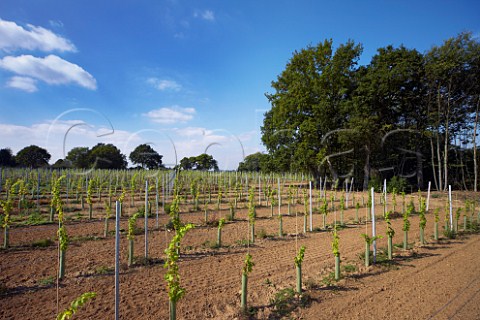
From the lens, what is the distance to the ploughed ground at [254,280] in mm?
3699

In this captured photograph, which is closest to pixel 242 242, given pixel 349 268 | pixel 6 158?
pixel 349 268

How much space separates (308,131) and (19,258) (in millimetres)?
21083

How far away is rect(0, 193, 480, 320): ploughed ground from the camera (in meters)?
3.70

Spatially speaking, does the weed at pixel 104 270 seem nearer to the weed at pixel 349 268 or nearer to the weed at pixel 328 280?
the weed at pixel 328 280

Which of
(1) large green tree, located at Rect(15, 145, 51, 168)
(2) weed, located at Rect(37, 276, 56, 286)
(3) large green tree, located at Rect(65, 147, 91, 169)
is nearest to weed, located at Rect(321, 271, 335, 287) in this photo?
(2) weed, located at Rect(37, 276, 56, 286)

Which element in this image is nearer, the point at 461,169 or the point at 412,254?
the point at 412,254

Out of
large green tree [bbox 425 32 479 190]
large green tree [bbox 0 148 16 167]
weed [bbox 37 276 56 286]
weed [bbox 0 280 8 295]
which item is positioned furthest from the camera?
large green tree [bbox 0 148 16 167]

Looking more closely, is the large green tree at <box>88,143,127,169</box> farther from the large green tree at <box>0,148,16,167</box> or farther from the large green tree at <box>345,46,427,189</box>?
the large green tree at <box>345,46,427,189</box>

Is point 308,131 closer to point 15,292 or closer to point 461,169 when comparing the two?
point 461,169

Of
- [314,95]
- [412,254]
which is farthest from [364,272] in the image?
[314,95]

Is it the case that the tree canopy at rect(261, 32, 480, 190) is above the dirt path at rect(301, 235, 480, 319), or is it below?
above

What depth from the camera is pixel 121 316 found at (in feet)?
11.6

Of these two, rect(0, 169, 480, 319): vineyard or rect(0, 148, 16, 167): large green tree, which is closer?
rect(0, 169, 480, 319): vineyard

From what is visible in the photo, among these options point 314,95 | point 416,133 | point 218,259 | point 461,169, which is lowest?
point 218,259
